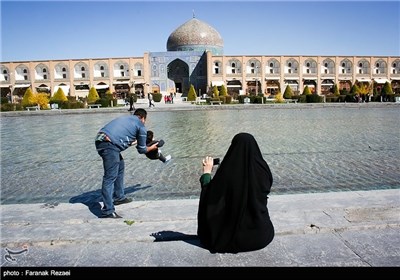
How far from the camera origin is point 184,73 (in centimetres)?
4366

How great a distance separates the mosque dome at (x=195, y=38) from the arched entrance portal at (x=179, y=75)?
193 cm

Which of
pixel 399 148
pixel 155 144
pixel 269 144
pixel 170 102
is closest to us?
pixel 155 144

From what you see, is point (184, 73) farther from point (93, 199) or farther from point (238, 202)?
point (238, 202)

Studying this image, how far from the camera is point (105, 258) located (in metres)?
2.29

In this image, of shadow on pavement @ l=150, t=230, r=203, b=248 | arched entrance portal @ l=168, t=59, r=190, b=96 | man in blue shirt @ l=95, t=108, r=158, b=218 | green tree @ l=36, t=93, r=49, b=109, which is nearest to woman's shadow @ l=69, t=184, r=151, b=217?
man in blue shirt @ l=95, t=108, r=158, b=218

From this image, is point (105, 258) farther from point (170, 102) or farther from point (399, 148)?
point (170, 102)

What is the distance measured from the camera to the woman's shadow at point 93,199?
10.7ft

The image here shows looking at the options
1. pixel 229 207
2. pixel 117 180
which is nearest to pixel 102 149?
pixel 117 180

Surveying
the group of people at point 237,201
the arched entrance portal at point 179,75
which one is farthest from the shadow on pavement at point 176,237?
the arched entrance portal at point 179,75

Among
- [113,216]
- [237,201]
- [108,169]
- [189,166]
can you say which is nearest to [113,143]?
[108,169]

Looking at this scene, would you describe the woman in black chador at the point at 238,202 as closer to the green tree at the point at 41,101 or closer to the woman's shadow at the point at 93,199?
the woman's shadow at the point at 93,199

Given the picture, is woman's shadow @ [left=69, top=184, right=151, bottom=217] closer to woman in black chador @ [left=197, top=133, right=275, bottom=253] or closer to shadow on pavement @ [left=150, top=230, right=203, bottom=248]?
shadow on pavement @ [left=150, top=230, right=203, bottom=248]
